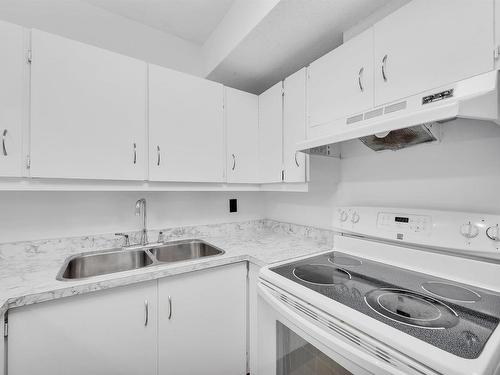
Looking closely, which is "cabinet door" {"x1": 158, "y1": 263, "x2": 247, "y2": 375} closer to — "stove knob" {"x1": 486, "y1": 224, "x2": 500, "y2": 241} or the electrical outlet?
the electrical outlet

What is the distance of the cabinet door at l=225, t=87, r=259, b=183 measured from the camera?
1.78m

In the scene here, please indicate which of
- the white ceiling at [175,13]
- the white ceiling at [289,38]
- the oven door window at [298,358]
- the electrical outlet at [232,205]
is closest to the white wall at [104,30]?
the white ceiling at [175,13]

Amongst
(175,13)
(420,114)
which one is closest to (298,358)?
(420,114)

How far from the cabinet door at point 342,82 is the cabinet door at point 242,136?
0.56 m

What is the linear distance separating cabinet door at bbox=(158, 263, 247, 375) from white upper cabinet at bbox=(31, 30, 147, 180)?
0.74 meters

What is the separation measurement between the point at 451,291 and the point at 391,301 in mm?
291

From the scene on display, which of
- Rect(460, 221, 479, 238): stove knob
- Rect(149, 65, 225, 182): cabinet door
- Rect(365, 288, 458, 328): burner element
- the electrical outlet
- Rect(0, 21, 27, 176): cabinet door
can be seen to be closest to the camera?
Rect(365, 288, 458, 328): burner element

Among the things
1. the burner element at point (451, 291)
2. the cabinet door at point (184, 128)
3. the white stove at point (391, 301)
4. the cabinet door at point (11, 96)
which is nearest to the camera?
the white stove at point (391, 301)

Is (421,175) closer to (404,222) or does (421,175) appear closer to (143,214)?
(404,222)

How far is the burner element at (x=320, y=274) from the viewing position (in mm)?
1015

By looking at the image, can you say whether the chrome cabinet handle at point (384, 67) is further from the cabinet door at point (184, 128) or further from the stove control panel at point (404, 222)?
the cabinet door at point (184, 128)

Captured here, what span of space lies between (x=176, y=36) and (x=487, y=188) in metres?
2.34

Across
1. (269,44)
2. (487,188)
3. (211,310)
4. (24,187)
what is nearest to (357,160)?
(487,188)

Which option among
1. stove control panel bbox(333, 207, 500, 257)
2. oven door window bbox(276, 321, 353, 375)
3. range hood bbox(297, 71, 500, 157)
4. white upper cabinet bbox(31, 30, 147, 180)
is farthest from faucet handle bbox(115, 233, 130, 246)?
stove control panel bbox(333, 207, 500, 257)
